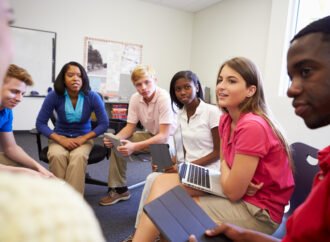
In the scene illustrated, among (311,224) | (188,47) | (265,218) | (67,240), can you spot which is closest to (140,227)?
(265,218)

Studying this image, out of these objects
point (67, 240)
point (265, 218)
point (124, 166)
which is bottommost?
point (124, 166)

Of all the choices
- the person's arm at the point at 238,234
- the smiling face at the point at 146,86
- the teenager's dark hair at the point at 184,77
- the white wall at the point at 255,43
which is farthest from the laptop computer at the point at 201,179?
the white wall at the point at 255,43

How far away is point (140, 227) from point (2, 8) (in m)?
1.15

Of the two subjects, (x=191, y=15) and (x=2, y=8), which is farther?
(x=191, y=15)

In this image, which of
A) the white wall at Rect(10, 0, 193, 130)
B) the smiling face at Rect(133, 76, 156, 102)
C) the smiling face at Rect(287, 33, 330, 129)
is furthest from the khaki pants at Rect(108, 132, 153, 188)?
the white wall at Rect(10, 0, 193, 130)

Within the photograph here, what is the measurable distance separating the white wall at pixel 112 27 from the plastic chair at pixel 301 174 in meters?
4.01

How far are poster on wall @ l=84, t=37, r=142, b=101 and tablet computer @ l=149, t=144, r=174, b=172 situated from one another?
3.18 meters

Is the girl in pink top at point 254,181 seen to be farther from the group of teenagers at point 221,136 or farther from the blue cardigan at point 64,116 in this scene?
the blue cardigan at point 64,116

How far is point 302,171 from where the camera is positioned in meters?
1.18

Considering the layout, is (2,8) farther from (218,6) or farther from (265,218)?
(218,6)

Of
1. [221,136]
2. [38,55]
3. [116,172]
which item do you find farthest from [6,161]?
[38,55]

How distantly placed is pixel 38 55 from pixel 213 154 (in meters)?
3.70

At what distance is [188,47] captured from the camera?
552 cm

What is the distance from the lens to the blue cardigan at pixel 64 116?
7.24 feet
